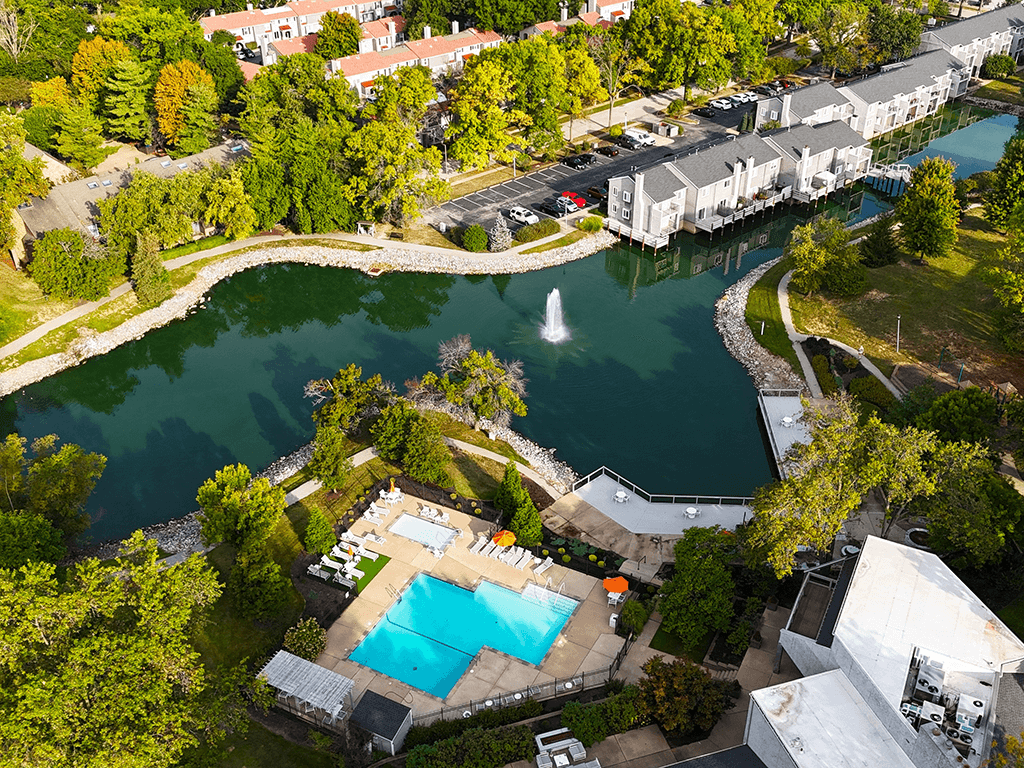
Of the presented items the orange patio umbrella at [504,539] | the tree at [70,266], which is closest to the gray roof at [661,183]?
the orange patio umbrella at [504,539]

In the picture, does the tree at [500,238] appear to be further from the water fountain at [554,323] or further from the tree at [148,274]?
the tree at [148,274]

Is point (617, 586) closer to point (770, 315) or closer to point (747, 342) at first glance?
point (747, 342)

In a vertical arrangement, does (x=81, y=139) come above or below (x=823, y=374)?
above

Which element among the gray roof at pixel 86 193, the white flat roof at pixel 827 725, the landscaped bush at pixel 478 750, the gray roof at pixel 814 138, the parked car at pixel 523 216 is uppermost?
the gray roof at pixel 814 138

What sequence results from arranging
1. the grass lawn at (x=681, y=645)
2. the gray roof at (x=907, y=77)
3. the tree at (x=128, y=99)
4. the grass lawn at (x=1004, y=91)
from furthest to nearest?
the grass lawn at (x=1004, y=91) → the gray roof at (x=907, y=77) → the tree at (x=128, y=99) → the grass lawn at (x=681, y=645)

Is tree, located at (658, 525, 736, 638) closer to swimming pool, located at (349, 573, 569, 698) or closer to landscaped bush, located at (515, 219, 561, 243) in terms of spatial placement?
swimming pool, located at (349, 573, 569, 698)

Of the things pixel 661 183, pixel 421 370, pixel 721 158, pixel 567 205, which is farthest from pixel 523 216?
pixel 421 370
